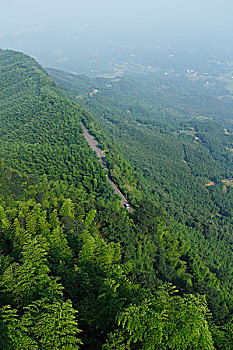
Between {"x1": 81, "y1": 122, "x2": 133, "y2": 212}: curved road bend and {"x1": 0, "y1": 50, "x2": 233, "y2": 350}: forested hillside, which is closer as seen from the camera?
{"x1": 0, "y1": 50, "x2": 233, "y2": 350}: forested hillside

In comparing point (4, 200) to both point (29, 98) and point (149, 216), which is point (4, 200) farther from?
point (29, 98)

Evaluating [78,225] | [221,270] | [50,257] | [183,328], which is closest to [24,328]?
[183,328]

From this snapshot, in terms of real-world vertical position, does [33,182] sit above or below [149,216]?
above

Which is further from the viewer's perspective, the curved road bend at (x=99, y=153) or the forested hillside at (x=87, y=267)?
the curved road bend at (x=99, y=153)

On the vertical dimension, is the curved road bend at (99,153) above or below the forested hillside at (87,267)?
below

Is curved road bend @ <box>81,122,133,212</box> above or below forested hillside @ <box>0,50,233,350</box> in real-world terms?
below

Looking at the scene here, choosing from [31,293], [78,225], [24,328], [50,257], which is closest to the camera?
[24,328]

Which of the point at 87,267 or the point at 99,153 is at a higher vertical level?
the point at 87,267

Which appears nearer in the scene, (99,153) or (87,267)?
(87,267)
